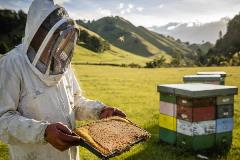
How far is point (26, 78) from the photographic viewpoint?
3.10 meters

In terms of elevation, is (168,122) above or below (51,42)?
below

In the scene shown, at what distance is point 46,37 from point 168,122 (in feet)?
19.1

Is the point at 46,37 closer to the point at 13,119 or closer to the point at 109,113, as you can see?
the point at 13,119

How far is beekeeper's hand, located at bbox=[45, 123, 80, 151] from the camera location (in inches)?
107

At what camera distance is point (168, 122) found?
8469mm

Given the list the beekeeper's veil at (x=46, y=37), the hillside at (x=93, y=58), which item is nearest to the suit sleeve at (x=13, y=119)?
the beekeeper's veil at (x=46, y=37)

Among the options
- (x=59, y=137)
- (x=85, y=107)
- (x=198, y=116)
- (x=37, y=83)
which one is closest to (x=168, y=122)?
(x=198, y=116)

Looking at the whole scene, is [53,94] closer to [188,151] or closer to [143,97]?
[188,151]

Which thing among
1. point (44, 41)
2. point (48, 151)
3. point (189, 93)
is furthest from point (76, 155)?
point (189, 93)

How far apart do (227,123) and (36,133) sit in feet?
20.6

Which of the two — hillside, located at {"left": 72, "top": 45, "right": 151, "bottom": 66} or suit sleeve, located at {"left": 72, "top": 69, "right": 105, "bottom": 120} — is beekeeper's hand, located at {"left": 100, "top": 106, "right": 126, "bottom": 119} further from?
hillside, located at {"left": 72, "top": 45, "right": 151, "bottom": 66}

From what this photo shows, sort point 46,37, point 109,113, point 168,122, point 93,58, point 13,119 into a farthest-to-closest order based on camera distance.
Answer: point 93,58 → point 168,122 → point 109,113 → point 46,37 → point 13,119

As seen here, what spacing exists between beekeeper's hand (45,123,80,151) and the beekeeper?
0.06 feet

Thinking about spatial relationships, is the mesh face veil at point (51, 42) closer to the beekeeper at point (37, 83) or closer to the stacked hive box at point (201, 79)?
the beekeeper at point (37, 83)
